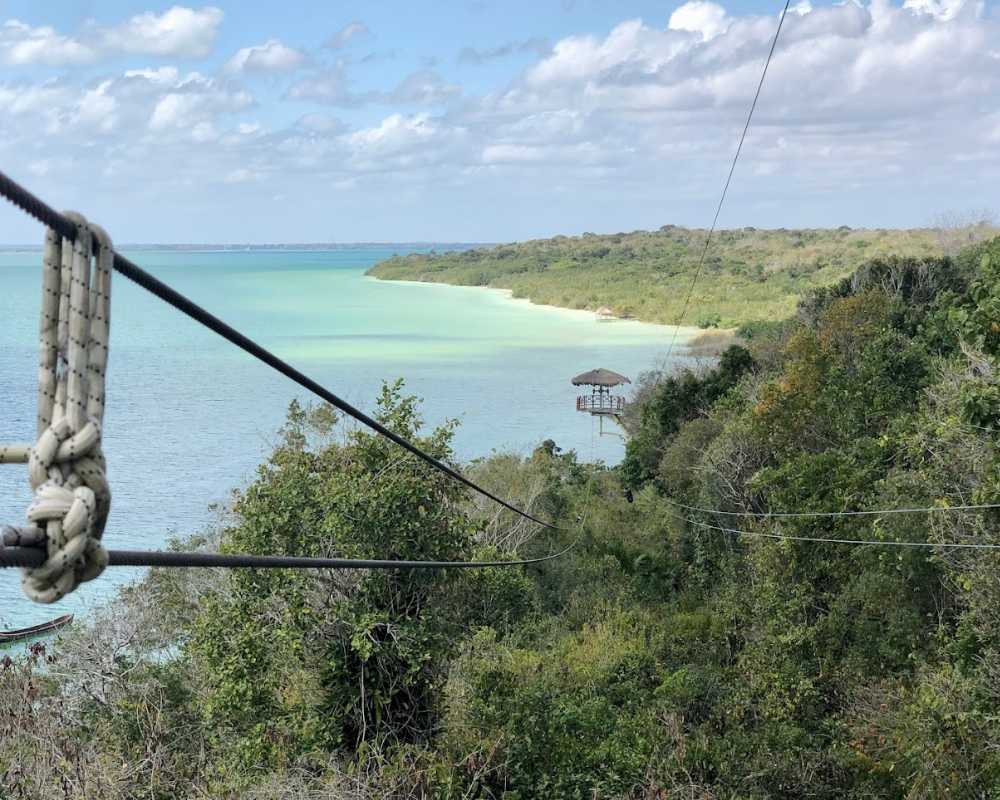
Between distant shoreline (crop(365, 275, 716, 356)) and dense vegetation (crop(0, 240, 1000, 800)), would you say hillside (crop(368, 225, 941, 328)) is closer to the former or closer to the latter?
distant shoreline (crop(365, 275, 716, 356))

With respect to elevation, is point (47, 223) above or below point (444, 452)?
above

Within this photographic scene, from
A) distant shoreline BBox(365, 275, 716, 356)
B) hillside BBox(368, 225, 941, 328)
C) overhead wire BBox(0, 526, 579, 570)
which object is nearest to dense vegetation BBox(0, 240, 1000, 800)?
overhead wire BBox(0, 526, 579, 570)

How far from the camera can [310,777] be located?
1151cm

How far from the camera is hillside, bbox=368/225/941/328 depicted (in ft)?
240

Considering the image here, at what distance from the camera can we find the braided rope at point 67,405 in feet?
5.97

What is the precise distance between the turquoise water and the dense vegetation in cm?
343

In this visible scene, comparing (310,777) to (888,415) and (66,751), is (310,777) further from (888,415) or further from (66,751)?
(888,415)

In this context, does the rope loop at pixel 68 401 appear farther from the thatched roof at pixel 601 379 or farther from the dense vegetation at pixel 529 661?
the thatched roof at pixel 601 379

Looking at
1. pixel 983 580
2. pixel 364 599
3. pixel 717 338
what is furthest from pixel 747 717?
pixel 717 338

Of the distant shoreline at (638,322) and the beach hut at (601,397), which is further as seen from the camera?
the distant shoreline at (638,322)

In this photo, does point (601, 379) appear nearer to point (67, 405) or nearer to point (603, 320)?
point (67, 405)

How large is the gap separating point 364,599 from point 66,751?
340 centimetres

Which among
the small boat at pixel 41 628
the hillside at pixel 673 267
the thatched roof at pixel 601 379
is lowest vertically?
the small boat at pixel 41 628

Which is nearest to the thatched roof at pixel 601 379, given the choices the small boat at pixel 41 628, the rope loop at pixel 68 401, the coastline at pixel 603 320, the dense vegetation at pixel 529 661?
the coastline at pixel 603 320
